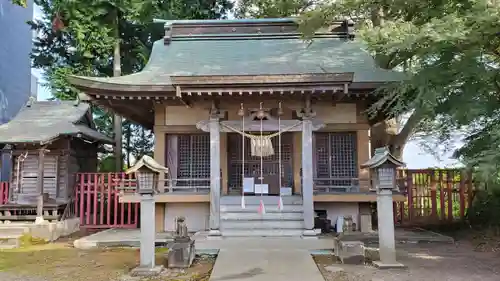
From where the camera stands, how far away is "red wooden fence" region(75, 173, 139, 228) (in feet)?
39.2

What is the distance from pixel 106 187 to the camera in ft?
39.9

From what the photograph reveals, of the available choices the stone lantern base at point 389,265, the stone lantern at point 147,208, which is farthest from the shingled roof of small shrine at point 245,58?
the stone lantern base at point 389,265

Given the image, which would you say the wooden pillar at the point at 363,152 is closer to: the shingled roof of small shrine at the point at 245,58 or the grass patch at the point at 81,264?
the shingled roof of small shrine at the point at 245,58

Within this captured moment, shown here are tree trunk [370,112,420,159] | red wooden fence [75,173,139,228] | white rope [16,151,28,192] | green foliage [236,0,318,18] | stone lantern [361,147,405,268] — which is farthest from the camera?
green foliage [236,0,318,18]

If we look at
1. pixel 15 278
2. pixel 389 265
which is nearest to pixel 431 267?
pixel 389 265

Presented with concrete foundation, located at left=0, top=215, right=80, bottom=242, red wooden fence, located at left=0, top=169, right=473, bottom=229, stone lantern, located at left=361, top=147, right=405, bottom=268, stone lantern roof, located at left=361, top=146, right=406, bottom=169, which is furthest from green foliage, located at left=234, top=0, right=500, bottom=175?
concrete foundation, located at left=0, top=215, right=80, bottom=242

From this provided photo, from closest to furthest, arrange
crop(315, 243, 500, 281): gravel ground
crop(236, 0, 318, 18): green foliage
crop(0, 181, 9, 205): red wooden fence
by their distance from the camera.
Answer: crop(315, 243, 500, 281): gravel ground → crop(0, 181, 9, 205): red wooden fence → crop(236, 0, 318, 18): green foliage

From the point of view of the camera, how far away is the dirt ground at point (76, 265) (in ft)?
21.6

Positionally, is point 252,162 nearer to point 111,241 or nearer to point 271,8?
point 111,241

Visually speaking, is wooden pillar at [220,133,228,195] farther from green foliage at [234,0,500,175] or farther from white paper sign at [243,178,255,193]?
green foliage at [234,0,500,175]

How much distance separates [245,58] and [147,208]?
6925 mm

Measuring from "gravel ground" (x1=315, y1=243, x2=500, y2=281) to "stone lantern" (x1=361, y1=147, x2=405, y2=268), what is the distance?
31cm

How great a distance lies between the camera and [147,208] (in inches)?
270

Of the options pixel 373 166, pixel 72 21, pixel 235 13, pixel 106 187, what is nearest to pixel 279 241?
pixel 373 166
